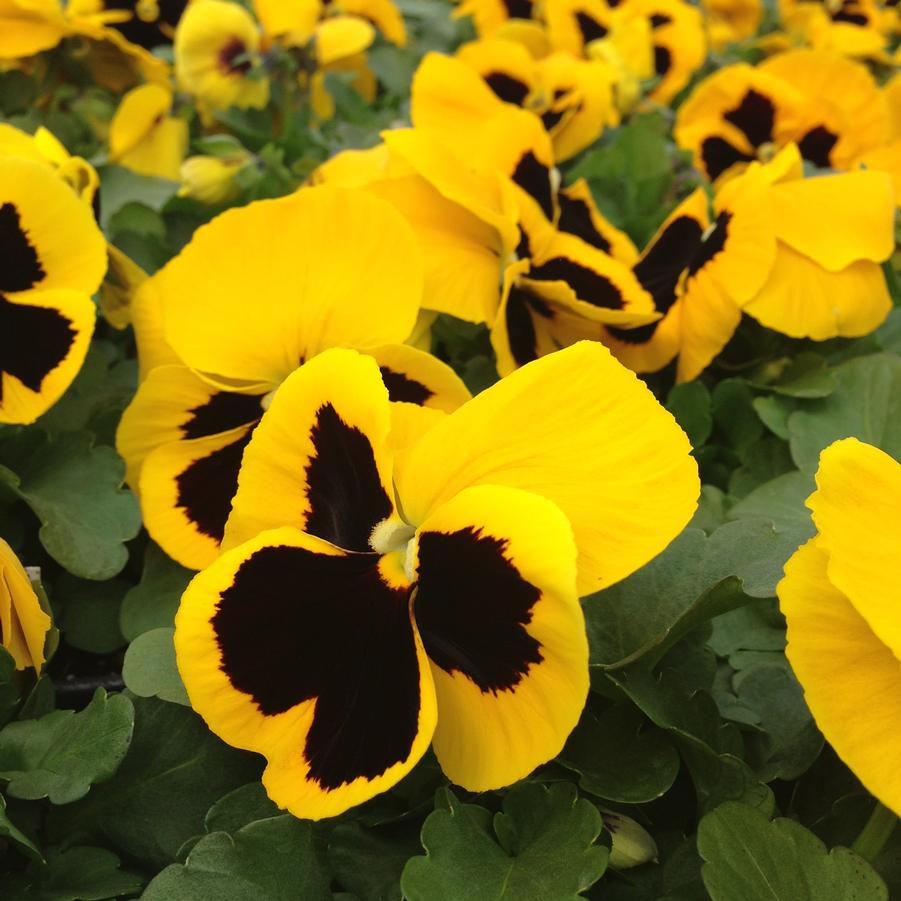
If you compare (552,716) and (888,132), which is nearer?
(552,716)

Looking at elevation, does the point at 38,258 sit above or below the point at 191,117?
above

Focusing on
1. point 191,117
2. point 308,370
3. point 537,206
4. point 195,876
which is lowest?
point 191,117

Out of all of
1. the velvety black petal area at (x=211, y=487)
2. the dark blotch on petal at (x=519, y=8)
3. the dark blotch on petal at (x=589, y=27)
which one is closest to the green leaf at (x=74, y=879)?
the velvety black petal area at (x=211, y=487)

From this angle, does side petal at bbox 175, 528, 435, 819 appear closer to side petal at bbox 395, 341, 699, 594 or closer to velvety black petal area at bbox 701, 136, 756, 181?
side petal at bbox 395, 341, 699, 594

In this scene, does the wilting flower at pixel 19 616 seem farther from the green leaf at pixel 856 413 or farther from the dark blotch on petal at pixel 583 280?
the green leaf at pixel 856 413

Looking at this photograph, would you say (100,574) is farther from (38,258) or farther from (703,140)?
(703,140)

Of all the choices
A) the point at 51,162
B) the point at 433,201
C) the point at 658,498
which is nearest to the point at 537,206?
the point at 433,201

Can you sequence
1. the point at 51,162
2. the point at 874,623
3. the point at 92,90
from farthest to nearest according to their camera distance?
1. the point at 92,90
2. the point at 51,162
3. the point at 874,623

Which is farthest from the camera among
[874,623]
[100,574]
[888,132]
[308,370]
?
[888,132]
